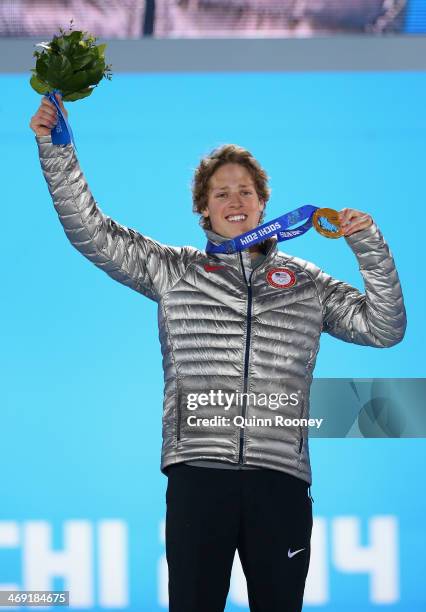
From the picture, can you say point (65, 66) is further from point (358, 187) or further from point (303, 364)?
point (358, 187)

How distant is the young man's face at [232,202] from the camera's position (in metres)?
2.56

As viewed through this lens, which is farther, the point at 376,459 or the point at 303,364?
the point at 376,459

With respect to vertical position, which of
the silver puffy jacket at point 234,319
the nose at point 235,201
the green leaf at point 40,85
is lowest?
the silver puffy jacket at point 234,319

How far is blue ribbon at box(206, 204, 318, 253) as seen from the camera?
248cm

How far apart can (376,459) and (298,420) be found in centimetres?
117

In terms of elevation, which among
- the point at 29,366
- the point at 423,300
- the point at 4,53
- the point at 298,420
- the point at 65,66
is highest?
the point at 4,53

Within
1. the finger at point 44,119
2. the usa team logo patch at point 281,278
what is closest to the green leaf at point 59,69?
the finger at point 44,119

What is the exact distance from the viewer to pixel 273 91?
358 centimetres

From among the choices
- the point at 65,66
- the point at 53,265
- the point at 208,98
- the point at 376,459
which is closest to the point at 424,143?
the point at 208,98

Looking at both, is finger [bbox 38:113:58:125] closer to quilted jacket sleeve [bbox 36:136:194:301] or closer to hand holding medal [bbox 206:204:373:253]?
quilted jacket sleeve [bbox 36:136:194:301]

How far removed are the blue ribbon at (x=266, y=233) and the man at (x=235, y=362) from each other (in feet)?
0.09

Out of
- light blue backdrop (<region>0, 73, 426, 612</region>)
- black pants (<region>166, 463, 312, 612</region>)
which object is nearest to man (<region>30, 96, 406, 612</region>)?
black pants (<region>166, 463, 312, 612</region>)

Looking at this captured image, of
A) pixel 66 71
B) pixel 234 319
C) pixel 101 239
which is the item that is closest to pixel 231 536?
pixel 234 319

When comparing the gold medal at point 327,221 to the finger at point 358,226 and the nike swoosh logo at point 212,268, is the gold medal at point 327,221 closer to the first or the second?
the finger at point 358,226
